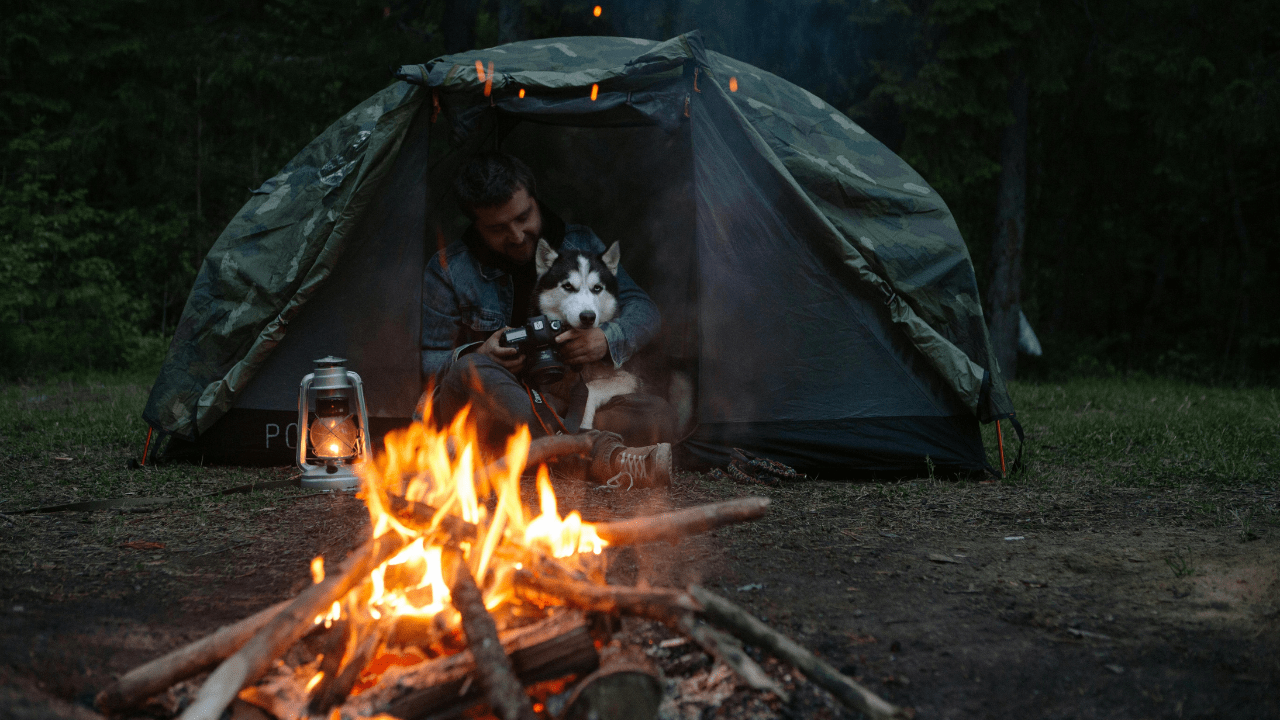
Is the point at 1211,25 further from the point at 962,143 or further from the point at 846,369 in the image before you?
the point at 846,369

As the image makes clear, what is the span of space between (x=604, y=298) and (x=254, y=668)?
2.86 meters

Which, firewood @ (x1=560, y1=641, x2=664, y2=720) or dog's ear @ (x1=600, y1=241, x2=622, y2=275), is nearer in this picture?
firewood @ (x1=560, y1=641, x2=664, y2=720)

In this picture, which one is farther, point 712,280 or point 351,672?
point 712,280

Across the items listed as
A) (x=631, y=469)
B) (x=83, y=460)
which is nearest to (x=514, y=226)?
(x=631, y=469)

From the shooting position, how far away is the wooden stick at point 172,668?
1567 millimetres

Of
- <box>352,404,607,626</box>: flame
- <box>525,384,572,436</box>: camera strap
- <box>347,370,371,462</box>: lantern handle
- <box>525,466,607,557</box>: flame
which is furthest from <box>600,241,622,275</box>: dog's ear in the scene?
<box>525,466,607,557</box>: flame

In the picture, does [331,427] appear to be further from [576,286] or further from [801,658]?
[801,658]

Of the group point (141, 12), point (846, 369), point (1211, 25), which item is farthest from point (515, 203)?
point (141, 12)

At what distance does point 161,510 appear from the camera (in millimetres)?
3244

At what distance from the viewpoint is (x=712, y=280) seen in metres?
4.00

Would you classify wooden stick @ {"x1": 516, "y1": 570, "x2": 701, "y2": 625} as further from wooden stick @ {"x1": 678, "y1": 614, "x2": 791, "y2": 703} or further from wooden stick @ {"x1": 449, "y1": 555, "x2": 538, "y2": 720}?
wooden stick @ {"x1": 449, "y1": 555, "x2": 538, "y2": 720}

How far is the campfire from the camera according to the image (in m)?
1.57

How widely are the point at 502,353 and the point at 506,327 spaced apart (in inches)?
9.5

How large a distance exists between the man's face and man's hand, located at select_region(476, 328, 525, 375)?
553mm
